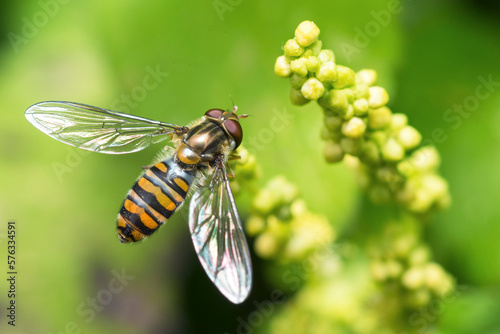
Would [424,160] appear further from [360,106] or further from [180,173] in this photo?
[180,173]

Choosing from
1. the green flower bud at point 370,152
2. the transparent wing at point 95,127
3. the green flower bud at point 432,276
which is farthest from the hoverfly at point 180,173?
the green flower bud at point 432,276

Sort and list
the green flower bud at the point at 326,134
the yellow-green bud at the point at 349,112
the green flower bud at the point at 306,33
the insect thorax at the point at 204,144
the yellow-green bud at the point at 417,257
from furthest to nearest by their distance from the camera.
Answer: the yellow-green bud at the point at 417,257 < the insect thorax at the point at 204,144 < the green flower bud at the point at 326,134 < the yellow-green bud at the point at 349,112 < the green flower bud at the point at 306,33

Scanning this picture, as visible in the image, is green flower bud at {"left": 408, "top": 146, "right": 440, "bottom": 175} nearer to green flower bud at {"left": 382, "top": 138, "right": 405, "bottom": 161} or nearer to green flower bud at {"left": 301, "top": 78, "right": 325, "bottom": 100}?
green flower bud at {"left": 382, "top": 138, "right": 405, "bottom": 161}

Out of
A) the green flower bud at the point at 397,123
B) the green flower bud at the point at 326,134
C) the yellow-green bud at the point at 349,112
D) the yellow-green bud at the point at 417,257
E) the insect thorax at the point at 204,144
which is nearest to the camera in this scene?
the yellow-green bud at the point at 349,112

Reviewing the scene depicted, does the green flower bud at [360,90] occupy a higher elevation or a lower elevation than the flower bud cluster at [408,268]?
higher

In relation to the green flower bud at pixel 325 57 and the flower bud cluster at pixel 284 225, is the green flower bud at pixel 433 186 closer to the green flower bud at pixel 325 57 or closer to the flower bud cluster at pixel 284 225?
the flower bud cluster at pixel 284 225
